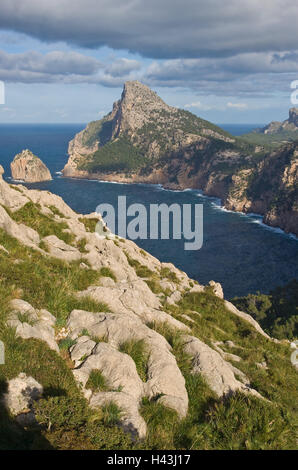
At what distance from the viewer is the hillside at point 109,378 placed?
657cm

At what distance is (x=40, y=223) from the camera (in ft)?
78.1

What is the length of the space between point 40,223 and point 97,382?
1761 cm

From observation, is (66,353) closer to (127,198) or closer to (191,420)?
(191,420)

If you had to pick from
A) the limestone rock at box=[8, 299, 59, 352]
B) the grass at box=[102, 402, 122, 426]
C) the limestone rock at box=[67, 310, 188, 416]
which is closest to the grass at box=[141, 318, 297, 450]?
the limestone rock at box=[67, 310, 188, 416]

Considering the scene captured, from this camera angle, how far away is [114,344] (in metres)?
10.5

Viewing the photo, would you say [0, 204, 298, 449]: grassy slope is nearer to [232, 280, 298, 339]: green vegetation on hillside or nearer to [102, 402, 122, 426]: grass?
[102, 402, 122, 426]: grass

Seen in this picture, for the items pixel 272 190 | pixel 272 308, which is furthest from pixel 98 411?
pixel 272 190

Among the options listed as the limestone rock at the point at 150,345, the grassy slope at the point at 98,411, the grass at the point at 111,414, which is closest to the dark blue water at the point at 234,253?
the grassy slope at the point at 98,411

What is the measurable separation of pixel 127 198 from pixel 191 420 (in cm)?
16972

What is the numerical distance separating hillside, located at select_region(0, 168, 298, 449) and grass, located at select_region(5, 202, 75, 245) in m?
4.80

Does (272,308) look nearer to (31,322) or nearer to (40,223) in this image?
(40,223)

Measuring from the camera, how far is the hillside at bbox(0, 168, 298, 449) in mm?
6574

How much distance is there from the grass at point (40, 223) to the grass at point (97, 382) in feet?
50.5

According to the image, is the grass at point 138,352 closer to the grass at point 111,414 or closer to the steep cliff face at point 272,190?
the grass at point 111,414
